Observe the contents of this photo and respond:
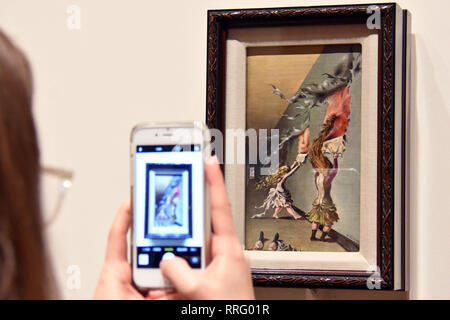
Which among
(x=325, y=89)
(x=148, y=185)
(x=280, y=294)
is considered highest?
(x=325, y=89)

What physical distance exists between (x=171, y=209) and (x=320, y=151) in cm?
28

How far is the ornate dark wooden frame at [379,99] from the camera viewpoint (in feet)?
2.46

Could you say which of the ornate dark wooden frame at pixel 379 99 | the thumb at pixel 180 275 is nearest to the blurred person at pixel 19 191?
the thumb at pixel 180 275

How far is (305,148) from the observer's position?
790 mm

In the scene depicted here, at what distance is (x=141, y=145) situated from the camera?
621mm

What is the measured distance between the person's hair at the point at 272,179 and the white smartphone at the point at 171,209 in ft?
0.70

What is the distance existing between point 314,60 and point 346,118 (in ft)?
0.29

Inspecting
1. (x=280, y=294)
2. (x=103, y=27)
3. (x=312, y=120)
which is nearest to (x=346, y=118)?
(x=312, y=120)

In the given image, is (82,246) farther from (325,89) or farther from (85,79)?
(325,89)

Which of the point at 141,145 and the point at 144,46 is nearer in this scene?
the point at 141,145

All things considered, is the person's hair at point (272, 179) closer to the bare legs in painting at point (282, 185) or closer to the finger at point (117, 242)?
the bare legs in painting at point (282, 185)
